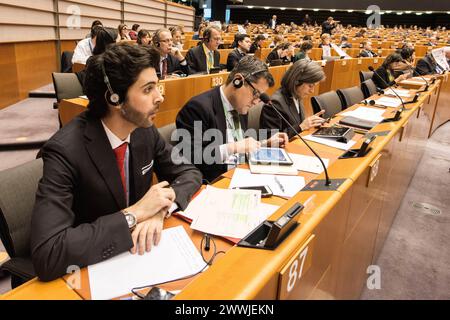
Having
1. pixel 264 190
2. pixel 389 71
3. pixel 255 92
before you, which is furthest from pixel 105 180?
pixel 389 71

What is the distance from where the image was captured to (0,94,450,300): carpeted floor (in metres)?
2.12

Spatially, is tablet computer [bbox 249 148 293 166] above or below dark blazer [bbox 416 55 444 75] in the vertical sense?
below

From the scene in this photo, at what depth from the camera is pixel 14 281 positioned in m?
1.26

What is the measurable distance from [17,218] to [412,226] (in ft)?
9.00

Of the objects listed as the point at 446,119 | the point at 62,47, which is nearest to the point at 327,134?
the point at 446,119

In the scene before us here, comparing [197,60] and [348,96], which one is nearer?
[348,96]

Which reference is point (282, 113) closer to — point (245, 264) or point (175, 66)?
point (245, 264)

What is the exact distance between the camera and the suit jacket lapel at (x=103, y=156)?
1.21 meters

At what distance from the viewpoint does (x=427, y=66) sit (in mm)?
5977

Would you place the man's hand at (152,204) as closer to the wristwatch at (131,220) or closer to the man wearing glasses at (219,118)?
the wristwatch at (131,220)

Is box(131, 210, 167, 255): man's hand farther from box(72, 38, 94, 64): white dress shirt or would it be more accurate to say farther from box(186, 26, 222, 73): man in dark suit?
box(186, 26, 222, 73): man in dark suit

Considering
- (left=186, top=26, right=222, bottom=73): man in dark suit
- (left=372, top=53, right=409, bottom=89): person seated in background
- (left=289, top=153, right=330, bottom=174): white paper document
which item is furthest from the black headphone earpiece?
(left=372, top=53, right=409, bottom=89): person seated in background

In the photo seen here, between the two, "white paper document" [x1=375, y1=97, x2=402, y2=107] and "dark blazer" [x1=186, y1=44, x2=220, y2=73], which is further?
"dark blazer" [x1=186, y1=44, x2=220, y2=73]
